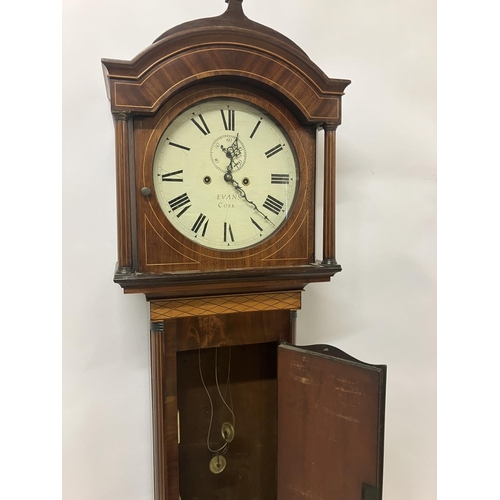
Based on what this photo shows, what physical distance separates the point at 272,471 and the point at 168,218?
2.43 ft

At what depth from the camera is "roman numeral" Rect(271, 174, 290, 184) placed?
3.07 ft

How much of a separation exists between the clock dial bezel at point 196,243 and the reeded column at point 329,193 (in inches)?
1.2

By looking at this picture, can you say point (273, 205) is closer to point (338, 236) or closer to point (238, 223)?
point (238, 223)

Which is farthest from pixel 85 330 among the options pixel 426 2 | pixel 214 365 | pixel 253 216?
pixel 426 2

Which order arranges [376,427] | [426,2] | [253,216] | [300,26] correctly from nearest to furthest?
1. [376,427]
2. [253,216]
3. [300,26]
4. [426,2]

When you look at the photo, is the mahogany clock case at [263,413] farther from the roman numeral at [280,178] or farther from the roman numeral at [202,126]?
the roman numeral at [202,126]

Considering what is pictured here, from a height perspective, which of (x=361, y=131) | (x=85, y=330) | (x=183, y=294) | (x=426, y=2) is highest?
(x=426, y=2)

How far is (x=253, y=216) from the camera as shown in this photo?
93cm

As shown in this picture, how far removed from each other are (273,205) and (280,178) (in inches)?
2.5

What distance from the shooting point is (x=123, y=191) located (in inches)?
32.0

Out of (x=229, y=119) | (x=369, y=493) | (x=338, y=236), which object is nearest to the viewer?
(x=369, y=493)

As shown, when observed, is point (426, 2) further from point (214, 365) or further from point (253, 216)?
point (214, 365)

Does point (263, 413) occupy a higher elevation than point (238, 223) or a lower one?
lower

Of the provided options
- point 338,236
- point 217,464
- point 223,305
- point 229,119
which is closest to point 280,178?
point 229,119
